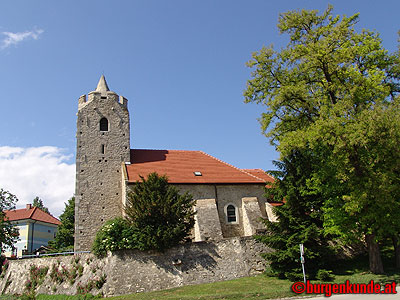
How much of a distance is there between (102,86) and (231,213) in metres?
15.7

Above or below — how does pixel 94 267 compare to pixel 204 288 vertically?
above

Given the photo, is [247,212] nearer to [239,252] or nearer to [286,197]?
[239,252]

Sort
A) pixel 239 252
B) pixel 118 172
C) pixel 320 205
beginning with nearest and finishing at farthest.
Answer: pixel 320 205
pixel 239 252
pixel 118 172

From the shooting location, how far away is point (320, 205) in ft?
61.5

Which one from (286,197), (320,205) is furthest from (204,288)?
(320,205)

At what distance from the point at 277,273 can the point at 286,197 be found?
410 cm

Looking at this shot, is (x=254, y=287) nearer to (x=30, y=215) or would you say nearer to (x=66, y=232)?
(x=66, y=232)

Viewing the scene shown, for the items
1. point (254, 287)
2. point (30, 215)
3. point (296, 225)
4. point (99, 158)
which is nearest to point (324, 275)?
point (296, 225)

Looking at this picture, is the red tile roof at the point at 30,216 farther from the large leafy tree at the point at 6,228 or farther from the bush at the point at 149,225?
the bush at the point at 149,225

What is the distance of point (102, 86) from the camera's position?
1176 inches

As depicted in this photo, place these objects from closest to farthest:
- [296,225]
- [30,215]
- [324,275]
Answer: [324,275] → [296,225] → [30,215]

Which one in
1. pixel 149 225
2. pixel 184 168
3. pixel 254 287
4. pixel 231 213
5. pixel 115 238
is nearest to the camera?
pixel 254 287

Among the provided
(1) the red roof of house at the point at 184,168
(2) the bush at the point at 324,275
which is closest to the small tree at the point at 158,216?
(1) the red roof of house at the point at 184,168

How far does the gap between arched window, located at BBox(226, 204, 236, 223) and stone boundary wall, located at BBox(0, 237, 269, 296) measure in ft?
16.6
